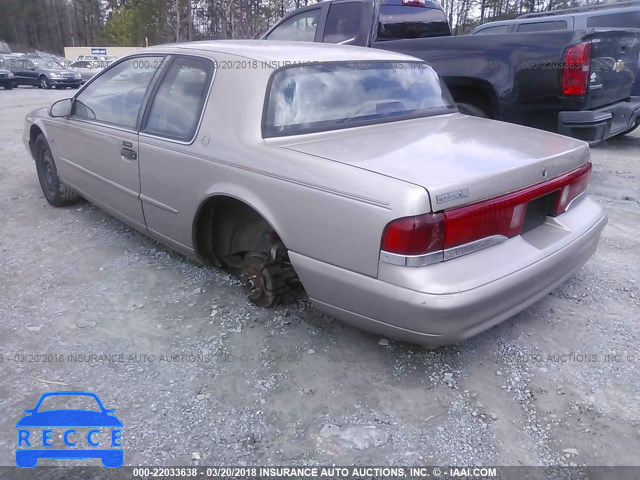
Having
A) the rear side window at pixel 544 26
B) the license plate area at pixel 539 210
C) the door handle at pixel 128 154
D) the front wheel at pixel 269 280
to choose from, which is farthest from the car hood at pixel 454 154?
the rear side window at pixel 544 26

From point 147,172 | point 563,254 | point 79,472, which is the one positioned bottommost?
point 79,472

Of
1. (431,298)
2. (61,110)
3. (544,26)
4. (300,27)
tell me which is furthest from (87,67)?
(431,298)

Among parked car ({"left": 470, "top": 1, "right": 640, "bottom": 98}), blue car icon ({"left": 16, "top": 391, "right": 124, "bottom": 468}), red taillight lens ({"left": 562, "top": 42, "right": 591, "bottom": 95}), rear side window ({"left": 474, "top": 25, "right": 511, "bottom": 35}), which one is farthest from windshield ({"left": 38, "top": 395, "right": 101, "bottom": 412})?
rear side window ({"left": 474, "top": 25, "right": 511, "bottom": 35})

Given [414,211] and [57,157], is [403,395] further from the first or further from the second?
[57,157]

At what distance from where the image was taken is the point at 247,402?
2.32 meters

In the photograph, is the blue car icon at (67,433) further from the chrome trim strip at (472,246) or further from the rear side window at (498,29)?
the rear side window at (498,29)

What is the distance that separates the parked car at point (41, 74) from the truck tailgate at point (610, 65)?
26110 millimetres

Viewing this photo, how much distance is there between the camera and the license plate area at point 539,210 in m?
2.53

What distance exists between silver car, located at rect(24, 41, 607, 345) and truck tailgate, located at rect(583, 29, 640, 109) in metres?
2.08

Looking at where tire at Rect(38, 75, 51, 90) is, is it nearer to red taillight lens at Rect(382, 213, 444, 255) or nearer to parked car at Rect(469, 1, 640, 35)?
parked car at Rect(469, 1, 640, 35)

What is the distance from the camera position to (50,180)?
4.92 meters

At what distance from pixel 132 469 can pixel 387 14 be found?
18.8 feet

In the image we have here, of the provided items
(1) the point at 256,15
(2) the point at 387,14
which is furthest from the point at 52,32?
(2) the point at 387,14

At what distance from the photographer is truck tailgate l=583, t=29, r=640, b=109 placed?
4.80 metres
